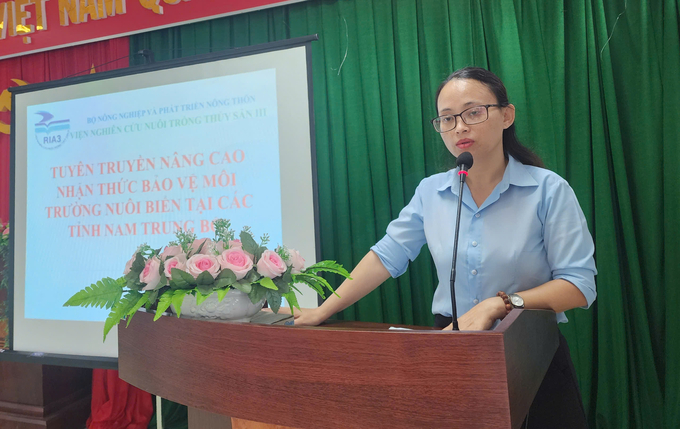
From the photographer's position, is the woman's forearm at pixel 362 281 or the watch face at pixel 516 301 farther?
the woman's forearm at pixel 362 281

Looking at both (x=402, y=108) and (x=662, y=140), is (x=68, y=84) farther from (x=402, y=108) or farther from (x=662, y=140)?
(x=662, y=140)

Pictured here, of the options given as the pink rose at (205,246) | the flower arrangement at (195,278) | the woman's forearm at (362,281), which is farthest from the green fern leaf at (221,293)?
the woman's forearm at (362,281)

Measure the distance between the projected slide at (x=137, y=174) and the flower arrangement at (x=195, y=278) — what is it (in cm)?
116

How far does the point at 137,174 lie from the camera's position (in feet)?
7.75

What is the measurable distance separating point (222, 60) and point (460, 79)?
138cm

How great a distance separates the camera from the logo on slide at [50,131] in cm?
249

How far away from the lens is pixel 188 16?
8.83ft

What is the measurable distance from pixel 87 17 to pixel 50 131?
895 millimetres

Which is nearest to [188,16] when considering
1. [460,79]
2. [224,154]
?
[224,154]

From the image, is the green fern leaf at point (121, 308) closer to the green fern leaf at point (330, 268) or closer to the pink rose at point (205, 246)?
the pink rose at point (205, 246)

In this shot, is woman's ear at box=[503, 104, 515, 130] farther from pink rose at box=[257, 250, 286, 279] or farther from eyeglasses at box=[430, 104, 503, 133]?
pink rose at box=[257, 250, 286, 279]

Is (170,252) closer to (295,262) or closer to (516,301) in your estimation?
(295,262)

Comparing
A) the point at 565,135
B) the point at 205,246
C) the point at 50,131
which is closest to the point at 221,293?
the point at 205,246

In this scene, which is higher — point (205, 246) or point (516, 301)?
point (205, 246)
